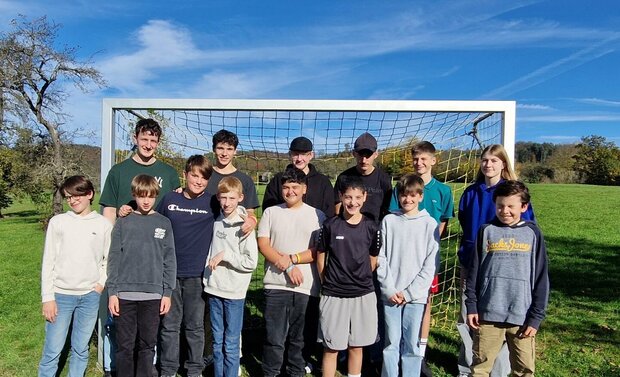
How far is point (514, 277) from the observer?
2969 mm

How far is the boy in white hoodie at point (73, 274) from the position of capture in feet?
10.5

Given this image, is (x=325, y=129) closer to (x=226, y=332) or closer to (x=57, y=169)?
(x=226, y=332)

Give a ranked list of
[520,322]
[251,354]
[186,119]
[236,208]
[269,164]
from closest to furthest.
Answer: [520,322]
[236,208]
[251,354]
[186,119]
[269,164]

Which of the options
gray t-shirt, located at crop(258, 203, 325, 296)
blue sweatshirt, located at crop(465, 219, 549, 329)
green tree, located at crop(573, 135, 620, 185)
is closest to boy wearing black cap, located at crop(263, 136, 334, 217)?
gray t-shirt, located at crop(258, 203, 325, 296)

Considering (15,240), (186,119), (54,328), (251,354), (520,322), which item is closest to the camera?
(520,322)

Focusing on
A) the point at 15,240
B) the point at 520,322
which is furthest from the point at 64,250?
the point at 15,240

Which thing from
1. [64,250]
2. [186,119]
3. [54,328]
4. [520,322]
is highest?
[186,119]

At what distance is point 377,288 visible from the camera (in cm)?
363

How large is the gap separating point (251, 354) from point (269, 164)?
8.78 feet

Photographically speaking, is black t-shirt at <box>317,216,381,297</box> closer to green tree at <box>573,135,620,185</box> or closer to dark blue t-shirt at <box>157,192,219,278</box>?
dark blue t-shirt at <box>157,192,219,278</box>

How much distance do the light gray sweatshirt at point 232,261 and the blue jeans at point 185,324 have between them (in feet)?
0.46

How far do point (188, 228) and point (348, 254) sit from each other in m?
1.19

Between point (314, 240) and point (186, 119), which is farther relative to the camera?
point (186, 119)

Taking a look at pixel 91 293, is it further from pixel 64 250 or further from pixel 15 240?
pixel 15 240
